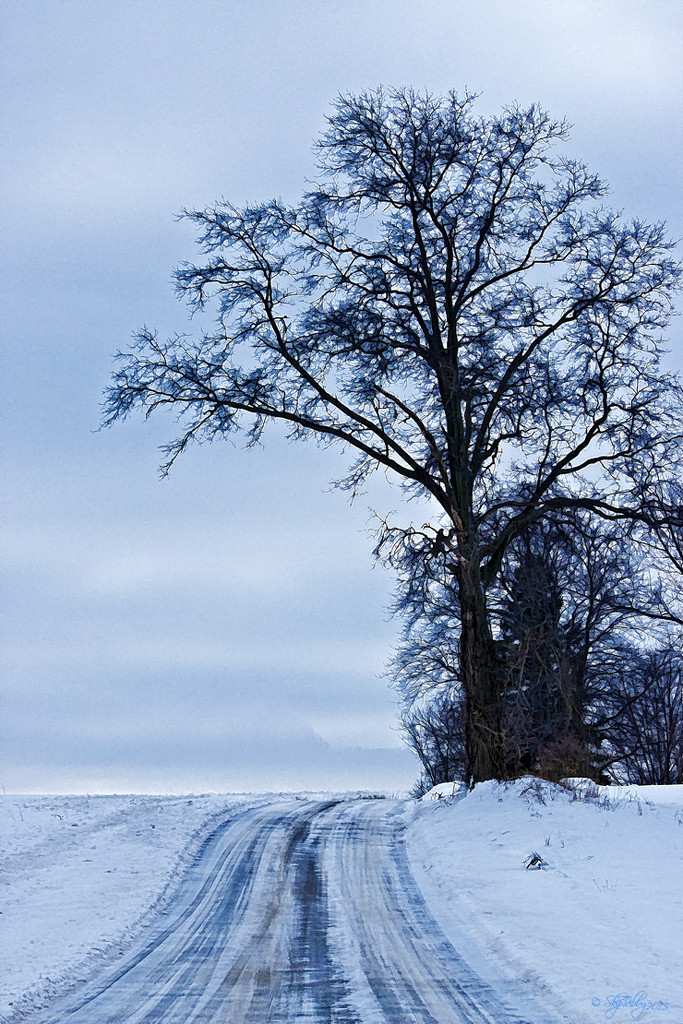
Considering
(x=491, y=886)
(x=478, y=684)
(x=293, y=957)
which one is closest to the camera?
(x=293, y=957)

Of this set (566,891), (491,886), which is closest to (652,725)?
(491,886)

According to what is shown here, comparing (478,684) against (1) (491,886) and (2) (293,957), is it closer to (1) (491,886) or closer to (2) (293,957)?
(1) (491,886)

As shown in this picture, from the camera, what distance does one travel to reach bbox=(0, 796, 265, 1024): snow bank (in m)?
6.78

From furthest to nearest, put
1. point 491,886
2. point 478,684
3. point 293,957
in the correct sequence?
point 478,684 < point 491,886 < point 293,957

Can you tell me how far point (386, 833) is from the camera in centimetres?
1393

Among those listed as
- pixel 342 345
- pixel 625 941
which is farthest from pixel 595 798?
pixel 342 345

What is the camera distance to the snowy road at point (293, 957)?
5.59 metres

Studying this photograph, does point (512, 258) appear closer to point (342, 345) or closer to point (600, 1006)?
point (342, 345)

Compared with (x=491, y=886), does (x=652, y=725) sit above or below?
above

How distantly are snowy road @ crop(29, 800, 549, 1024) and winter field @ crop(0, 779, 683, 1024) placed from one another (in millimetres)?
270

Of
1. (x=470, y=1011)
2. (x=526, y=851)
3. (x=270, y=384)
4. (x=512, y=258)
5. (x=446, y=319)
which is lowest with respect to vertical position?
(x=470, y=1011)

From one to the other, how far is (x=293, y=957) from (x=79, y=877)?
4284mm

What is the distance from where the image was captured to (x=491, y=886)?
9281mm

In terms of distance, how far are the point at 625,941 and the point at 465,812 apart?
7.30 m
